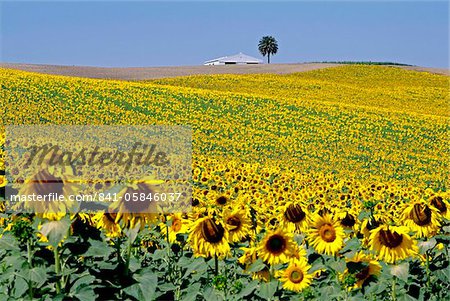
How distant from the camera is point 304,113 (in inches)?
1134

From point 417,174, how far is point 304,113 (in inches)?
397

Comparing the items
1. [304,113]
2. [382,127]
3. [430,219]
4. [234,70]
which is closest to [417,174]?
[382,127]

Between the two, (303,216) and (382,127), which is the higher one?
(303,216)

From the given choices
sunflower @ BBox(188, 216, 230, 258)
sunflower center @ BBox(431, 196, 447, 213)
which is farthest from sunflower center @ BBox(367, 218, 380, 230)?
sunflower @ BBox(188, 216, 230, 258)

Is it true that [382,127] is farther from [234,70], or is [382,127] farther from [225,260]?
[234,70]

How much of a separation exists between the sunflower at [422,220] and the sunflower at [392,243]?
41 cm

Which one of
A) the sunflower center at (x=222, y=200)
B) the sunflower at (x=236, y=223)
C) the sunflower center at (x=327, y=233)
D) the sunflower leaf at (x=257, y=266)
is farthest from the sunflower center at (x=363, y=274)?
the sunflower center at (x=222, y=200)

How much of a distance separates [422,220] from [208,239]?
1696 millimetres

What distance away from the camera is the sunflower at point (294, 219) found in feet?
16.2

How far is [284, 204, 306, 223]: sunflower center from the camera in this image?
16.3 ft

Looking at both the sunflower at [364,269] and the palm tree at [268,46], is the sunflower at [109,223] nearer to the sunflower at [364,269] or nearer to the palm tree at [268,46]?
the sunflower at [364,269]

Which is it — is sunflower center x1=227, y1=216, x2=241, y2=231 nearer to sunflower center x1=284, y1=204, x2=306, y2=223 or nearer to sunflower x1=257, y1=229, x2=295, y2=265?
sunflower x1=257, y1=229, x2=295, y2=265

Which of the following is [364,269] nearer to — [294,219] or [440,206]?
[294,219]

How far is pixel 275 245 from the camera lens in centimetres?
438
